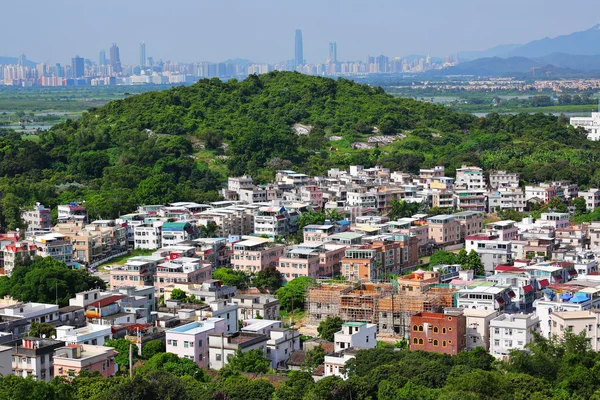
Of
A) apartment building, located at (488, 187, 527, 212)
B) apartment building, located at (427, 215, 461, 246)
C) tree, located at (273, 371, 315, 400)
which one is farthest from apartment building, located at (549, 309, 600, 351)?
apartment building, located at (488, 187, 527, 212)

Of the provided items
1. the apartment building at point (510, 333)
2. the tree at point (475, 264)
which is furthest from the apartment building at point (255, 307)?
the tree at point (475, 264)

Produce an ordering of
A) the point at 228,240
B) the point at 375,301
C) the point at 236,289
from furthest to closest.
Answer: the point at 228,240 < the point at 236,289 < the point at 375,301

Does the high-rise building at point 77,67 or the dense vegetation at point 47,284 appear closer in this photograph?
the dense vegetation at point 47,284

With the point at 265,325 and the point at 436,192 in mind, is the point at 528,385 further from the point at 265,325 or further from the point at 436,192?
the point at 436,192

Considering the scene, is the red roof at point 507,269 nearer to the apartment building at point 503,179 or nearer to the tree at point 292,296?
the tree at point 292,296

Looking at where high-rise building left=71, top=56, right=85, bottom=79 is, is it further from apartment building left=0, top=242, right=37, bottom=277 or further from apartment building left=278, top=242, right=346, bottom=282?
apartment building left=278, top=242, right=346, bottom=282

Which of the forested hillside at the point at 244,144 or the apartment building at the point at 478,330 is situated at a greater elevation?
the forested hillside at the point at 244,144

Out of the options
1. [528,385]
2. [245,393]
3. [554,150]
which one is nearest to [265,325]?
[245,393]

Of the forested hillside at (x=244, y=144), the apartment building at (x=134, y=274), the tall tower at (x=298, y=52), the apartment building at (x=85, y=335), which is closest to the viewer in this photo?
the apartment building at (x=85, y=335)
